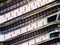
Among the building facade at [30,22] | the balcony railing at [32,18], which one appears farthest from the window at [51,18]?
the balcony railing at [32,18]

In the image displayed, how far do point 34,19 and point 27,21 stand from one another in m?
0.20

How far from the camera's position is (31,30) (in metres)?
8.28

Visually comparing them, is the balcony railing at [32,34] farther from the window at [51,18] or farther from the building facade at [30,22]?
the window at [51,18]

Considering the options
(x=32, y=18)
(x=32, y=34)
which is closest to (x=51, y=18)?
(x=32, y=18)

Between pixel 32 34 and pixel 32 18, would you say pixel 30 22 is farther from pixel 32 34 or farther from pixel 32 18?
pixel 32 34

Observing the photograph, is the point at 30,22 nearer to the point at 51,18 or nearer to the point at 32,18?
the point at 32,18

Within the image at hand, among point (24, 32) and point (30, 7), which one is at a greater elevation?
point (30, 7)

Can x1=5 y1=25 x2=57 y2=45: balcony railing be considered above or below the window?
below

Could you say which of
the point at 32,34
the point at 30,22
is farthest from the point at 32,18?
the point at 32,34

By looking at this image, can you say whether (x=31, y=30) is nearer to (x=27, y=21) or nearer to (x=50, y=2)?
(x=27, y=21)

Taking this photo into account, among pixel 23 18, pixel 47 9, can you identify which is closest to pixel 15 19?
pixel 23 18

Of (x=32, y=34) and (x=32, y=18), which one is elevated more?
(x=32, y=18)

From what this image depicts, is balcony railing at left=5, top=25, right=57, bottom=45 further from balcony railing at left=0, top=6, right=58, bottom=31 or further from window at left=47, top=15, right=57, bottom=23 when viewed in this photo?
balcony railing at left=0, top=6, right=58, bottom=31

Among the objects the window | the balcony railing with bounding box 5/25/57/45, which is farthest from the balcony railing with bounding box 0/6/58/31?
the balcony railing with bounding box 5/25/57/45
